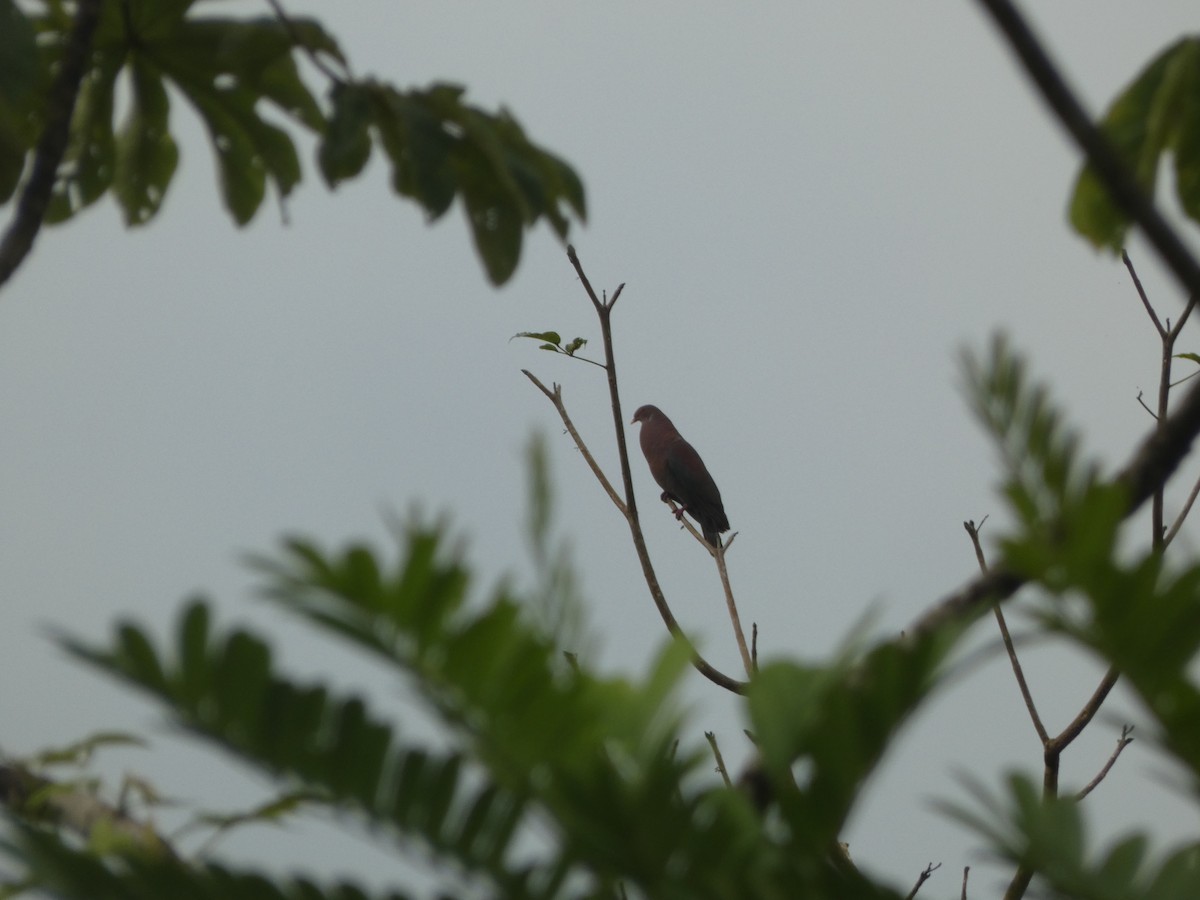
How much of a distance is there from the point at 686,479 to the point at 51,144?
7.70 metres

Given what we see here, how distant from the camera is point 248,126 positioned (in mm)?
2500

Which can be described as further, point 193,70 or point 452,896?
point 193,70

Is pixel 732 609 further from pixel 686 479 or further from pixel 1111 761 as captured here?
pixel 686 479

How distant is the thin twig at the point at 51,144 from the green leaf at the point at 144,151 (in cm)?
62

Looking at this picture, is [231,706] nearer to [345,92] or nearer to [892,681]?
[892,681]

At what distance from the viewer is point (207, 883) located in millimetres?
794

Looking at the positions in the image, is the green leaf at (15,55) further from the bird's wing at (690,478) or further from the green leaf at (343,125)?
the bird's wing at (690,478)

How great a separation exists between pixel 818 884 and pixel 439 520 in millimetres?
329

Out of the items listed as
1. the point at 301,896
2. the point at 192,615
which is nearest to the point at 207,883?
the point at 301,896

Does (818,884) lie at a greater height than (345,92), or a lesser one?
lesser

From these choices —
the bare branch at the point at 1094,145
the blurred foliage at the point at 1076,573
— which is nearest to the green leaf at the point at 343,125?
the bare branch at the point at 1094,145

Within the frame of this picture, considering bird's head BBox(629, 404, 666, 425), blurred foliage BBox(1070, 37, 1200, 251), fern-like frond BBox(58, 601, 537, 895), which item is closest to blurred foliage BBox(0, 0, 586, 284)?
blurred foliage BBox(1070, 37, 1200, 251)

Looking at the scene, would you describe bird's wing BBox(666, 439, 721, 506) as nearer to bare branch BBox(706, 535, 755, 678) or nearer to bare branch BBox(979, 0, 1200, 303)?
bare branch BBox(706, 535, 755, 678)

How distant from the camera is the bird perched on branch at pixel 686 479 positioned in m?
9.36
